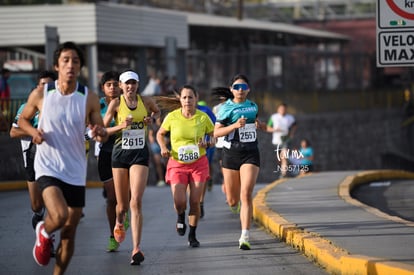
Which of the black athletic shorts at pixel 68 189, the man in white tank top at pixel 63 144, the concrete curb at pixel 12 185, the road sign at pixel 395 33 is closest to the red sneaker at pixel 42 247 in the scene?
the man in white tank top at pixel 63 144

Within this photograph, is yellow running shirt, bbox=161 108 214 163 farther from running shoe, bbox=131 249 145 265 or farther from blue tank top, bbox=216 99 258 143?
running shoe, bbox=131 249 145 265

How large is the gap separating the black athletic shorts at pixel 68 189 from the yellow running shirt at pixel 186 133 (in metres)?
3.79

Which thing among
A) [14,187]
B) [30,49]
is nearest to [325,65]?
[30,49]

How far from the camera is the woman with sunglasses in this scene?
42.0 ft

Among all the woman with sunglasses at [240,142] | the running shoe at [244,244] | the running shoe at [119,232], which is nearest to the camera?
the running shoe at [119,232]

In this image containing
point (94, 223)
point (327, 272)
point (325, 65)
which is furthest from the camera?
point (325, 65)

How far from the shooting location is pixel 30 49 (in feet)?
118

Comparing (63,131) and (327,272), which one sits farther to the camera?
(327,272)

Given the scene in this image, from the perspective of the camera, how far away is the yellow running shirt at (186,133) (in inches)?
508

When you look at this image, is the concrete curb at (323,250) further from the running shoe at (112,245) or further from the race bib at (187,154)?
the running shoe at (112,245)

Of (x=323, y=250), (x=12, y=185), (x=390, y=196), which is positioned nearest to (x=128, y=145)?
(x=323, y=250)

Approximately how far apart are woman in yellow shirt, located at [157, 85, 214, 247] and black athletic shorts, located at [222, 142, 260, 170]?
310 millimetres

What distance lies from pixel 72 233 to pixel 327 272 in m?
2.73

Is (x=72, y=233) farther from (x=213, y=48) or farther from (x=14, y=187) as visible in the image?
(x=213, y=48)
